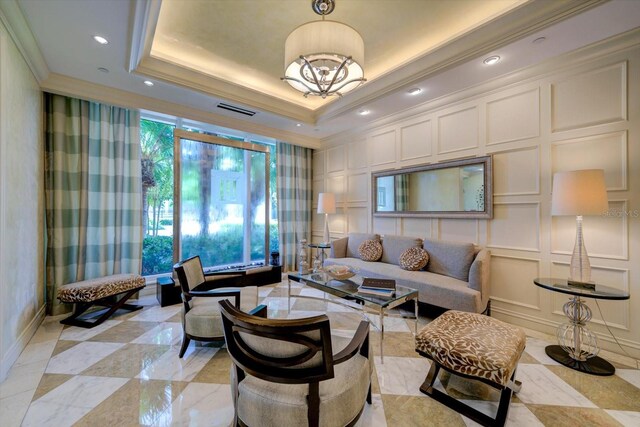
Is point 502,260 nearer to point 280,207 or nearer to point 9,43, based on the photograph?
point 280,207

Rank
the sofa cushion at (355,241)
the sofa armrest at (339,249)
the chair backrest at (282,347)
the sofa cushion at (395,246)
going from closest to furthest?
the chair backrest at (282,347) → the sofa cushion at (395,246) → the sofa cushion at (355,241) → the sofa armrest at (339,249)

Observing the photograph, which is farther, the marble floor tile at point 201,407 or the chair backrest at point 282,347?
the marble floor tile at point 201,407

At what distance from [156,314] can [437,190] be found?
12.8ft

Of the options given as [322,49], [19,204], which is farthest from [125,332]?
→ [322,49]

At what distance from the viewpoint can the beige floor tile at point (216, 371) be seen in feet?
6.34

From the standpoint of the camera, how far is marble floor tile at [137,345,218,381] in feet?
6.47

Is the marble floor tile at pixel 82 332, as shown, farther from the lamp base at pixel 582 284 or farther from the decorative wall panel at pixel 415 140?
the lamp base at pixel 582 284

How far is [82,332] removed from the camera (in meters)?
2.65

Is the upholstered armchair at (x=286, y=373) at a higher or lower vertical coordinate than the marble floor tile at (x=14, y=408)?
higher

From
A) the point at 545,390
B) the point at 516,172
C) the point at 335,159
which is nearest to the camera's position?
the point at 545,390

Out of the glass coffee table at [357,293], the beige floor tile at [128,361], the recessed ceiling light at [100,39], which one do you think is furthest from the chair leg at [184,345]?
the recessed ceiling light at [100,39]

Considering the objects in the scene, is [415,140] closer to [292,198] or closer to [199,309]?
[292,198]

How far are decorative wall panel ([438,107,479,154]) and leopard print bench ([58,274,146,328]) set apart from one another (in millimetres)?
4212

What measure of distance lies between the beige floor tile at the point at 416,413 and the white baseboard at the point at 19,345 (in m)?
2.76
